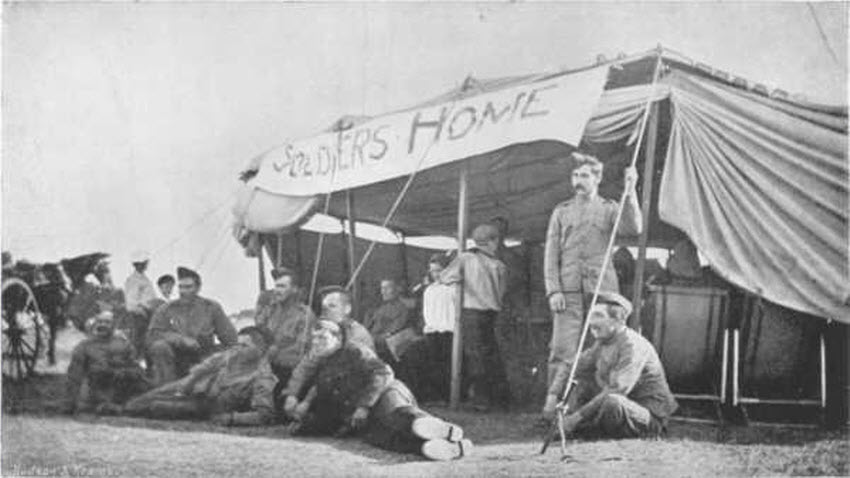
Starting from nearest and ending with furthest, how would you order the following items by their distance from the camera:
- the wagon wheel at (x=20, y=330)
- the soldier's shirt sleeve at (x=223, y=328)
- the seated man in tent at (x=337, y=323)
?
the seated man in tent at (x=337, y=323)
the wagon wheel at (x=20, y=330)
the soldier's shirt sleeve at (x=223, y=328)

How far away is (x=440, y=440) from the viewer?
506cm

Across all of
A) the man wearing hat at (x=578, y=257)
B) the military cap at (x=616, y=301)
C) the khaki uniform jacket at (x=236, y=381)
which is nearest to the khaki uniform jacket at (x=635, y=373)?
the military cap at (x=616, y=301)

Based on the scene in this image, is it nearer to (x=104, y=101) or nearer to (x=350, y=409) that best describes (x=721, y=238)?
(x=350, y=409)

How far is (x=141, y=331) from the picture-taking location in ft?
20.5

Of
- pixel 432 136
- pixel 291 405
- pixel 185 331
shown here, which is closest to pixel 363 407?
pixel 291 405

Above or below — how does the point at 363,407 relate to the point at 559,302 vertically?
below

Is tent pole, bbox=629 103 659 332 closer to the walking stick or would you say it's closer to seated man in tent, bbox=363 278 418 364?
the walking stick

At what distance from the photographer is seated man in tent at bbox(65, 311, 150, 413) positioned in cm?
590

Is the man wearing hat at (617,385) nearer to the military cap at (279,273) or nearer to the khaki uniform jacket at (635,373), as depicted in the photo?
the khaki uniform jacket at (635,373)

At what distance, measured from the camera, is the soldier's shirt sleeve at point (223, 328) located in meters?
6.14

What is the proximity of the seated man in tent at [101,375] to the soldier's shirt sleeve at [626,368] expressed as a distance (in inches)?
110

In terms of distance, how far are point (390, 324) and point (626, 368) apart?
1.88 meters

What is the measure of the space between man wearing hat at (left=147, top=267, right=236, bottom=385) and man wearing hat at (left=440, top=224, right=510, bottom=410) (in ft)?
4.83

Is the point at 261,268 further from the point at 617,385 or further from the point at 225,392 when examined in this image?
the point at 617,385
